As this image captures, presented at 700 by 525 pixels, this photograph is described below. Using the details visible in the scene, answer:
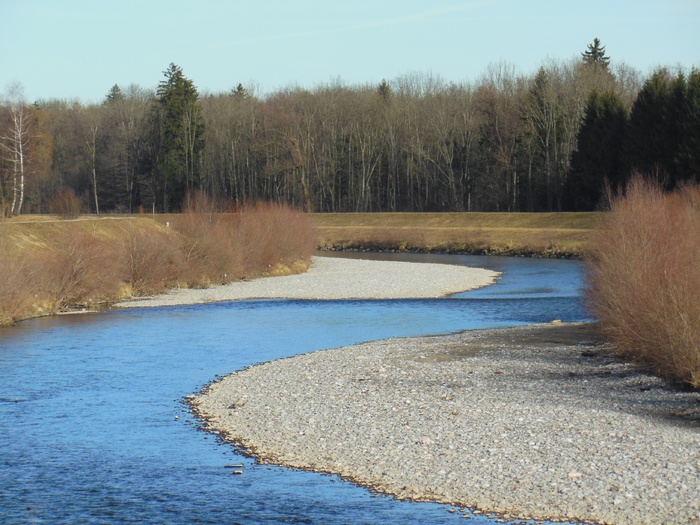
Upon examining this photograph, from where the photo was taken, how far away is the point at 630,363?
845 inches

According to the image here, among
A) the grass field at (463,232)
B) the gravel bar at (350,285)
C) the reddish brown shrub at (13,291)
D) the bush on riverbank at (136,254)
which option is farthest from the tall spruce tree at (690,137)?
the reddish brown shrub at (13,291)

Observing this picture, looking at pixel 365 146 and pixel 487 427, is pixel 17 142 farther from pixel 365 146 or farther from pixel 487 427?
pixel 487 427

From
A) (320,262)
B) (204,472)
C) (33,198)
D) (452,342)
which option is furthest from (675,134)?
(33,198)

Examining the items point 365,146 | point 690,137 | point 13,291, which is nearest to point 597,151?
point 690,137

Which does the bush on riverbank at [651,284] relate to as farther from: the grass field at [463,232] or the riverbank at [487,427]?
the grass field at [463,232]

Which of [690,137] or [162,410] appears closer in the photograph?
[162,410]

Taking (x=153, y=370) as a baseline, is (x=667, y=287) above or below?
above

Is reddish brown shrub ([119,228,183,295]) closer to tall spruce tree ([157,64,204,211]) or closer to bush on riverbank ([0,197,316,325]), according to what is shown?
bush on riverbank ([0,197,316,325])

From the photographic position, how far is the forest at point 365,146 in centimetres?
8675

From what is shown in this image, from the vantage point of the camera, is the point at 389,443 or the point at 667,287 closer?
the point at 389,443

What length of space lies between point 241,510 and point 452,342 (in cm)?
1471

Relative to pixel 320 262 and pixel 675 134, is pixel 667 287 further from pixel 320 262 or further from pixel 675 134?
pixel 675 134

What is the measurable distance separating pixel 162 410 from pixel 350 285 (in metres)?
27.7

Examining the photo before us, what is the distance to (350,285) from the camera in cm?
4575
